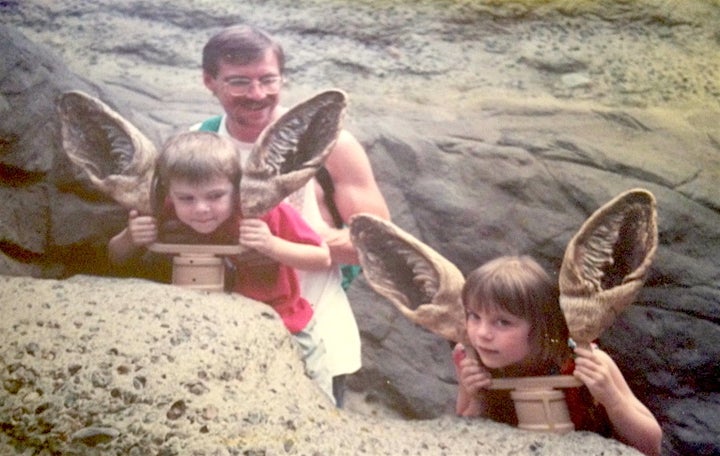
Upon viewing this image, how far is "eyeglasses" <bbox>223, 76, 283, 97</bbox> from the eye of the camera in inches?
103

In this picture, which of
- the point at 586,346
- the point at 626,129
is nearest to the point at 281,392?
the point at 586,346

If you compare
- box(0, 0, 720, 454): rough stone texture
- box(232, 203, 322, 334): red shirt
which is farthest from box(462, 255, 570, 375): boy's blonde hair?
box(232, 203, 322, 334): red shirt

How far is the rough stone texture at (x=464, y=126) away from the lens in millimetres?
2631

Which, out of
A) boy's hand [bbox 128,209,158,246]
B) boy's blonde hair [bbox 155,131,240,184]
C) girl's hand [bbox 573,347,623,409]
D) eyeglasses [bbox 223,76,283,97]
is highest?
eyeglasses [bbox 223,76,283,97]

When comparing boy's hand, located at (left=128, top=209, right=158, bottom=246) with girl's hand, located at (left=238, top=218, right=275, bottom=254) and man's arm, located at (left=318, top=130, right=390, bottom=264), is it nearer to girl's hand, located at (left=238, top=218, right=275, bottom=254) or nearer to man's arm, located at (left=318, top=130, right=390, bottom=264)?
girl's hand, located at (left=238, top=218, right=275, bottom=254)

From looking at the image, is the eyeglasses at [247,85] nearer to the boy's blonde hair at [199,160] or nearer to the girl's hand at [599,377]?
the boy's blonde hair at [199,160]

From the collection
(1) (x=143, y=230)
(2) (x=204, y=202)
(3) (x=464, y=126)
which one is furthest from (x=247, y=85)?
(3) (x=464, y=126)

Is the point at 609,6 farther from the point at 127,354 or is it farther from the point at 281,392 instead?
the point at 127,354

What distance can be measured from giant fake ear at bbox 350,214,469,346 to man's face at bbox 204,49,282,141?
1.41 ft

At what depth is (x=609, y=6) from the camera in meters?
3.11

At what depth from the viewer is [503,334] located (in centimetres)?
229

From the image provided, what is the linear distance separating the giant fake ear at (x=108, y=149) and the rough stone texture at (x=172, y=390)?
0.28 m

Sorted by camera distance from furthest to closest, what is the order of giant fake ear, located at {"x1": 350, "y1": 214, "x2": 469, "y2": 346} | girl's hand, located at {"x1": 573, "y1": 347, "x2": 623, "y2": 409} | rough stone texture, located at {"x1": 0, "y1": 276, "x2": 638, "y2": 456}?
giant fake ear, located at {"x1": 350, "y1": 214, "x2": 469, "y2": 346}
girl's hand, located at {"x1": 573, "y1": 347, "x2": 623, "y2": 409}
rough stone texture, located at {"x1": 0, "y1": 276, "x2": 638, "y2": 456}

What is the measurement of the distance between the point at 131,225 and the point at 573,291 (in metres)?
1.15
